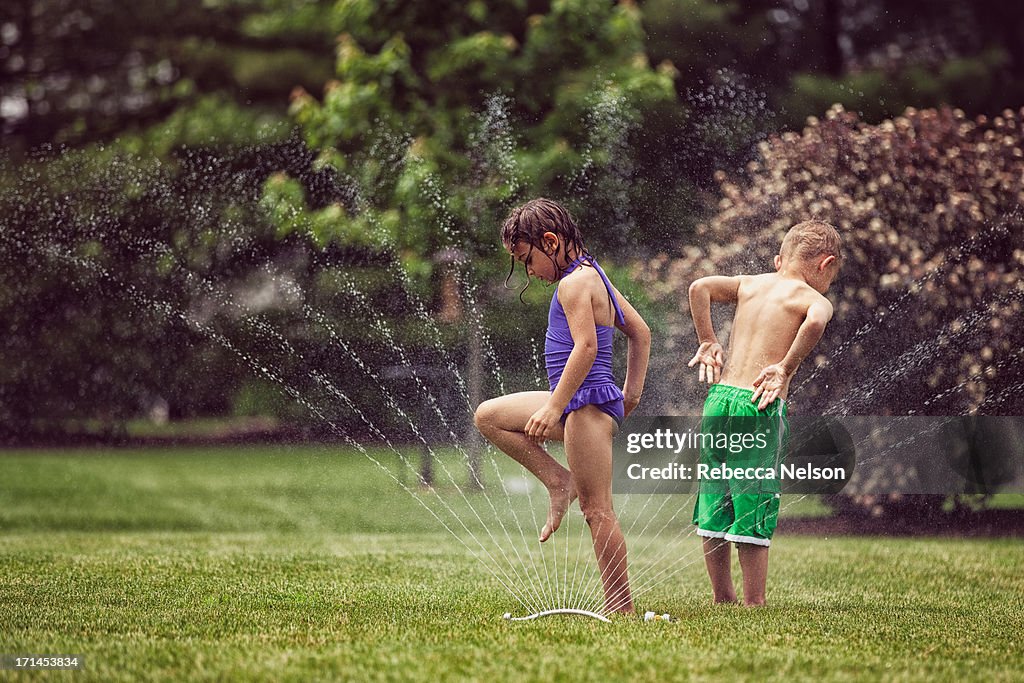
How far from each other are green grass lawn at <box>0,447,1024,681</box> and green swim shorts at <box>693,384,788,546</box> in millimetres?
267

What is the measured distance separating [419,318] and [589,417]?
11.1 feet

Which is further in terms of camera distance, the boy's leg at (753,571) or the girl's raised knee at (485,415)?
the boy's leg at (753,571)

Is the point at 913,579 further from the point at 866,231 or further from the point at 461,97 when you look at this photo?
the point at 461,97

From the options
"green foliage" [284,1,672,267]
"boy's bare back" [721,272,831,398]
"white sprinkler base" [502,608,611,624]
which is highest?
"green foliage" [284,1,672,267]

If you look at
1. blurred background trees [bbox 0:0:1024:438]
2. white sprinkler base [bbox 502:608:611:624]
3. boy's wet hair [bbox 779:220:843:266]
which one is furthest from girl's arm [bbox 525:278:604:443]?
blurred background trees [bbox 0:0:1024:438]

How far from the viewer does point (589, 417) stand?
3398 mm

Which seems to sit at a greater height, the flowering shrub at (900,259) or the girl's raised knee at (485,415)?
the flowering shrub at (900,259)

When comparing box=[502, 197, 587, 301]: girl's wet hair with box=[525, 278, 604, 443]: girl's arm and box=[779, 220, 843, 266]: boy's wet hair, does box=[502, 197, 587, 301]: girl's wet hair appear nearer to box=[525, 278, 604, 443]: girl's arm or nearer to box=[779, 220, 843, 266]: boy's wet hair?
box=[525, 278, 604, 443]: girl's arm

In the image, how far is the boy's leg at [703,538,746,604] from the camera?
383cm

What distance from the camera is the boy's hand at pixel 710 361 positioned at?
373 centimetres

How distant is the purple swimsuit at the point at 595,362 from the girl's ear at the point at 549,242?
0.24ft

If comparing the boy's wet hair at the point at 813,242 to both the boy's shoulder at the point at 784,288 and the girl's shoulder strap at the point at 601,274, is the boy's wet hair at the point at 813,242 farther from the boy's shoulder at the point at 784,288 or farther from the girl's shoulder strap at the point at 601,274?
the girl's shoulder strap at the point at 601,274

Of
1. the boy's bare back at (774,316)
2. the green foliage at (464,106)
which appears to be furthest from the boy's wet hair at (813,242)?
the green foliage at (464,106)

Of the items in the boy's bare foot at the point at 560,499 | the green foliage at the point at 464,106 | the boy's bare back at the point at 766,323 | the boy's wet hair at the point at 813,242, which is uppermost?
the green foliage at the point at 464,106
